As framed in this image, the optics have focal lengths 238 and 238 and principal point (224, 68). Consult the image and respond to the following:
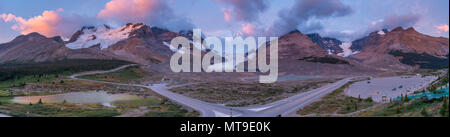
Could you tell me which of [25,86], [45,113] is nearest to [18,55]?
[25,86]

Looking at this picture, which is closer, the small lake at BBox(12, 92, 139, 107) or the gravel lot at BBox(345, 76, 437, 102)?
the gravel lot at BBox(345, 76, 437, 102)

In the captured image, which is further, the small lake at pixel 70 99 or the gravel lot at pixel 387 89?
the small lake at pixel 70 99

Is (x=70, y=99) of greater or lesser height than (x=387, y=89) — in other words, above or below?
below

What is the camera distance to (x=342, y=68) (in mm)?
→ 173250

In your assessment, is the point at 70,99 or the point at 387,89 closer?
the point at 70,99
